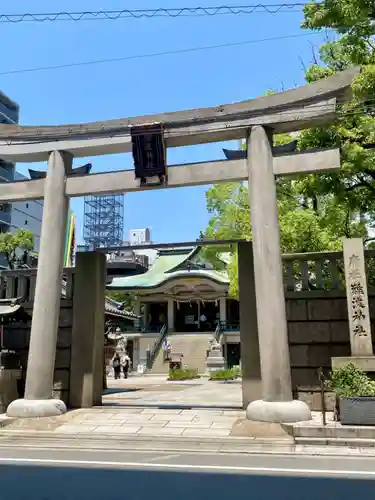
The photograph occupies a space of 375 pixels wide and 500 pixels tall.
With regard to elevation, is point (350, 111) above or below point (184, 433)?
above

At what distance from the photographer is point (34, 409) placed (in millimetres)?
10367

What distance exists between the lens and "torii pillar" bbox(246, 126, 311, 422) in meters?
9.59

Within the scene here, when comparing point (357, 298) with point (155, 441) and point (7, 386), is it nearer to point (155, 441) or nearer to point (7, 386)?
point (155, 441)

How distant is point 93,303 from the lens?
41.1 ft

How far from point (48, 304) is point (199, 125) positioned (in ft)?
18.7

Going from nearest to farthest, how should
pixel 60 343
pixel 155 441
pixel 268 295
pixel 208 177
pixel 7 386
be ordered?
pixel 155 441 → pixel 268 295 → pixel 208 177 → pixel 7 386 → pixel 60 343

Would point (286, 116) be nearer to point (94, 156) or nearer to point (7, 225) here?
point (94, 156)

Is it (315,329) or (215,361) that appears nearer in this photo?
(315,329)

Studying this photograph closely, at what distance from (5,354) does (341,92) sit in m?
10.6

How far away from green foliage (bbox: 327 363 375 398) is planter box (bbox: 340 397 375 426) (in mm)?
182

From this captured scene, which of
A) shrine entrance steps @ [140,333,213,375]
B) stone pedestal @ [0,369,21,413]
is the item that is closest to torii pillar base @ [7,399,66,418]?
stone pedestal @ [0,369,21,413]

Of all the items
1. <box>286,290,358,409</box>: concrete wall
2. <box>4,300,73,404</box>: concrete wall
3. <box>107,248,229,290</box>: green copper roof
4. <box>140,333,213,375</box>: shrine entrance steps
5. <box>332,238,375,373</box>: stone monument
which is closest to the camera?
<box>332,238,375,373</box>: stone monument

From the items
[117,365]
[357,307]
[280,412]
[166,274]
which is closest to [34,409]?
[280,412]

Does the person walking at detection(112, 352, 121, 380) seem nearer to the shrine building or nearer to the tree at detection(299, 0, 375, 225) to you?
the shrine building
